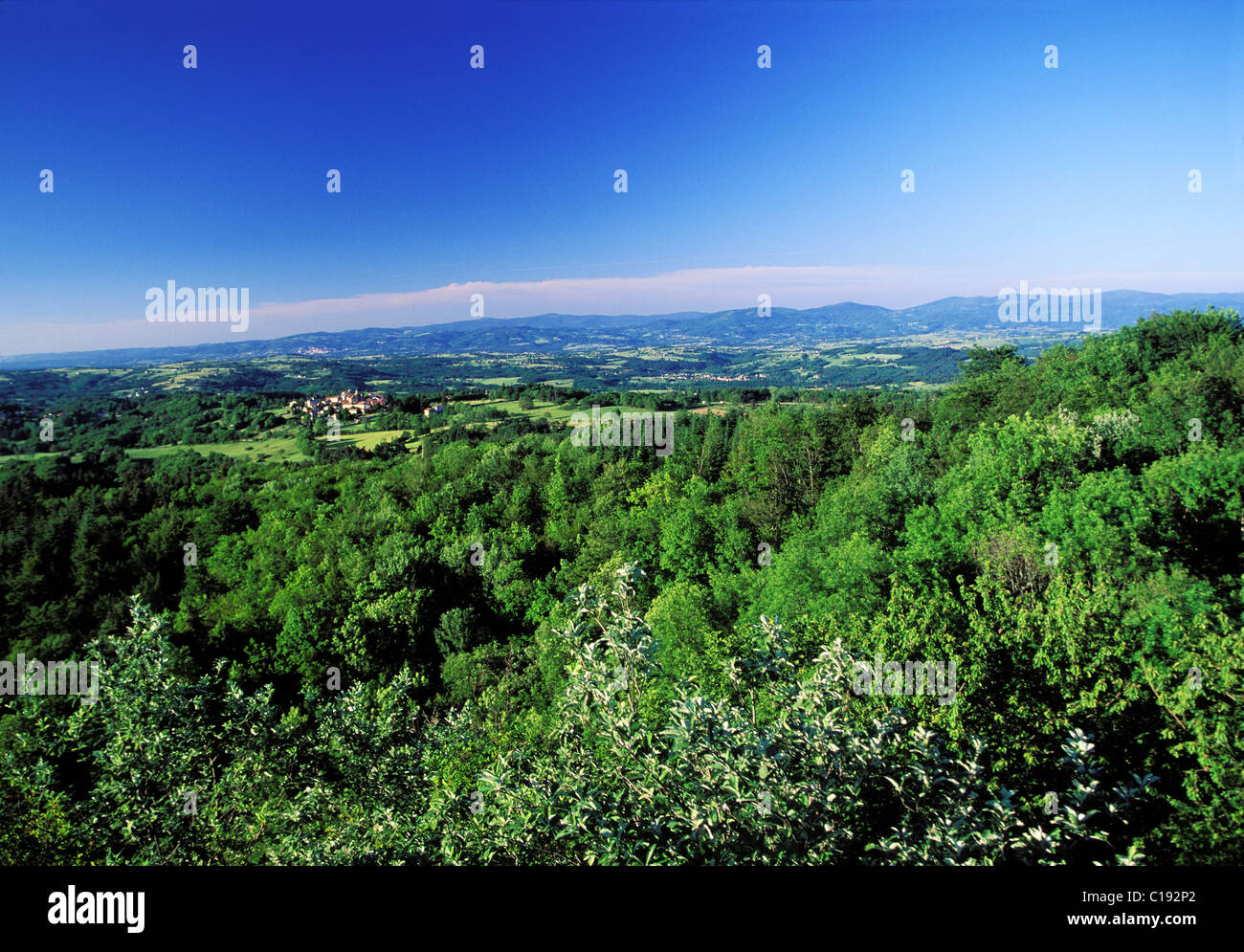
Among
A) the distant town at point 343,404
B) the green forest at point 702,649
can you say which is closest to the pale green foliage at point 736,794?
the green forest at point 702,649

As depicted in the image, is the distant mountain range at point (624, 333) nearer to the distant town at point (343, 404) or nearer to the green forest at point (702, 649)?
the distant town at point (343, 404)

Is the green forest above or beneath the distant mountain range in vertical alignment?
beneath

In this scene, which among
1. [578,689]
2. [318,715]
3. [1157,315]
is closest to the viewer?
[578,689]

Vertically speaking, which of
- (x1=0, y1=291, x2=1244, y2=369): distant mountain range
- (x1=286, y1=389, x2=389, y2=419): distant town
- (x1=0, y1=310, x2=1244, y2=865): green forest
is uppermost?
(x1=0, y1=291, x2=1244, y2=369): distant mountain range

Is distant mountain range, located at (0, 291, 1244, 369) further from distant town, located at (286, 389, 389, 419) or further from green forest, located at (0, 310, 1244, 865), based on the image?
green forest, located at (0, 310, 1244, 865)

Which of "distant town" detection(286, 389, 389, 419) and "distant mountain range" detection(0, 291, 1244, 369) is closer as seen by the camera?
"distant town" detection(286, 389, 389, 419)

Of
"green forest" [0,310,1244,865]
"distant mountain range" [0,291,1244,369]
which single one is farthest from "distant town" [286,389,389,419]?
"green forest" [0,310,1244,865]
